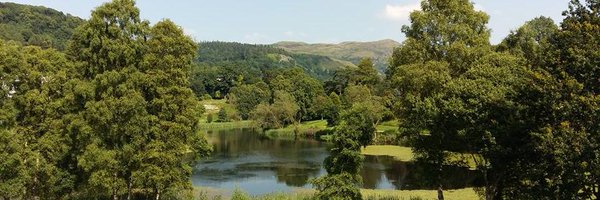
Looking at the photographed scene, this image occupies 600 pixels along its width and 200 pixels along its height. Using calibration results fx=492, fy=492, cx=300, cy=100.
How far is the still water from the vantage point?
43.8 meters

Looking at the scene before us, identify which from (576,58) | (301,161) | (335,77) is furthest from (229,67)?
(576,58)

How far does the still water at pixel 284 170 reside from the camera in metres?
43.8

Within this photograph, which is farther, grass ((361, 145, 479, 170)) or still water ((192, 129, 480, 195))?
Result: grass ((361, 145, 479, 170))

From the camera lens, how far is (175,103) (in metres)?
28.2

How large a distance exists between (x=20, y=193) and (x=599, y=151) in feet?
95.2

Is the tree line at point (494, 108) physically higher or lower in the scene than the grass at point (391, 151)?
higher

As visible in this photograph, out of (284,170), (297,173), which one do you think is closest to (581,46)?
(297,173)

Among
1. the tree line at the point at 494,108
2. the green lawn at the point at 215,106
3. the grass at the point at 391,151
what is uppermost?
the tree line at the point at 494,108

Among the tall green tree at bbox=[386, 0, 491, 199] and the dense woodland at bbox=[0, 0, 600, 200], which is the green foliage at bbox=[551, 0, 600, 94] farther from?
the tall green tree at bbox=[386, 0, 491, 199]

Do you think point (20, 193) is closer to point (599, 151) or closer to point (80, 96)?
point (80, 96)

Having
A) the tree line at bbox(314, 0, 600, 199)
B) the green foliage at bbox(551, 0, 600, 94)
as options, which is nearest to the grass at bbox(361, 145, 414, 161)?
the tree line at bbox(314, 0, 600, 199)

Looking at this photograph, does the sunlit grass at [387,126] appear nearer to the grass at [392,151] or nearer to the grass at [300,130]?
the grass at [392,151]

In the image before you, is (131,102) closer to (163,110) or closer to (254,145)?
(163,110)

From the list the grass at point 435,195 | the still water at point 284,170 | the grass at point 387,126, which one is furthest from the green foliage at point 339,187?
the grass at point 387,126
